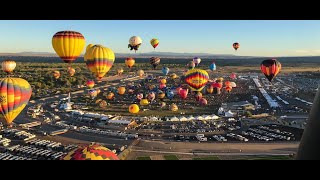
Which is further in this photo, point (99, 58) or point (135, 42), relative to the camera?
point (135, 42)

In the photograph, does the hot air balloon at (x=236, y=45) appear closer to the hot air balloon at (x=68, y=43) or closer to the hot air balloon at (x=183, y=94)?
the hot air balloon at (x=183, y=94)

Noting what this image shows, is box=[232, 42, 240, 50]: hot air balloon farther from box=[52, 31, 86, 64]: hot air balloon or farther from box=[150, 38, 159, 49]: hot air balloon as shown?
box=[52, 31, 86, 64]: hot air balloon

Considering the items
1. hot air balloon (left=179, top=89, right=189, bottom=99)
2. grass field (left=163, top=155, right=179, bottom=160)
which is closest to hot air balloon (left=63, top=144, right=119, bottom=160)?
grass field (left=163, top=155, right=179, bottom=160)

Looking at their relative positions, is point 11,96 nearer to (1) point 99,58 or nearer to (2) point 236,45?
(1) point 99,58

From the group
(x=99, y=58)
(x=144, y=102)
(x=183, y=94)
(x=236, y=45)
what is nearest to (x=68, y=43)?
(x=99, y=58)

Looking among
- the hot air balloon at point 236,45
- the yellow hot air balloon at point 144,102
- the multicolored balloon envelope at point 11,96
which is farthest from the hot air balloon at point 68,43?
the hot air balloon at point 236,45

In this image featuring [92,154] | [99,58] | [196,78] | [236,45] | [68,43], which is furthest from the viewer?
[236,45]
